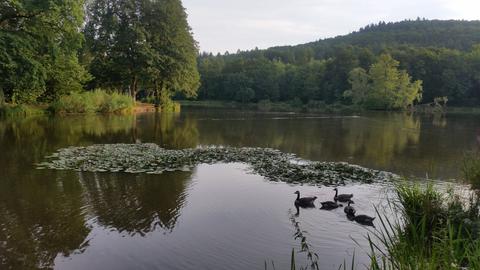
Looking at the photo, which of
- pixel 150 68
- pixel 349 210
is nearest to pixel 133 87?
pixel 150 68

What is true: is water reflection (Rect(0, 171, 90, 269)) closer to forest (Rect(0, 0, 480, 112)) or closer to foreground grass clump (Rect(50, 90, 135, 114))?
forest (Rect(0, 0, 480, 112))

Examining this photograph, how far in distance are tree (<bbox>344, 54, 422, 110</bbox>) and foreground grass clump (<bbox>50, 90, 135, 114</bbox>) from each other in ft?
158

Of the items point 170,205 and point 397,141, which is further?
point 397,141

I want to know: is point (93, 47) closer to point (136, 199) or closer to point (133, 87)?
point (133, 87)

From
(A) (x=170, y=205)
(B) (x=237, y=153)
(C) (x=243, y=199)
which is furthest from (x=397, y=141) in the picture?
(A) (x=170, y=205)

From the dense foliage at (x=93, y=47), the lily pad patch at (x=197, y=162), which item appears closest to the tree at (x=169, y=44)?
the dense foliage at (x=93, y=47)

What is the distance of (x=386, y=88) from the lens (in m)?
73.8

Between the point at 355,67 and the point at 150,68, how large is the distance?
61484mm

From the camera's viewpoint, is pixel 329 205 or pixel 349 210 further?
pixel 329 205

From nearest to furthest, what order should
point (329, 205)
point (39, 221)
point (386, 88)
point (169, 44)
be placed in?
point (39, 221)
point (329, 205)
point (169, 44)
point (386, 88)

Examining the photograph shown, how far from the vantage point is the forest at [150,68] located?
1248 inches

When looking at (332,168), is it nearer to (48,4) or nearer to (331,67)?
(48,4)

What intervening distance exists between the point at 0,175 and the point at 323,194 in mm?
9847

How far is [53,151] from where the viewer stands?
1709 centimetres
